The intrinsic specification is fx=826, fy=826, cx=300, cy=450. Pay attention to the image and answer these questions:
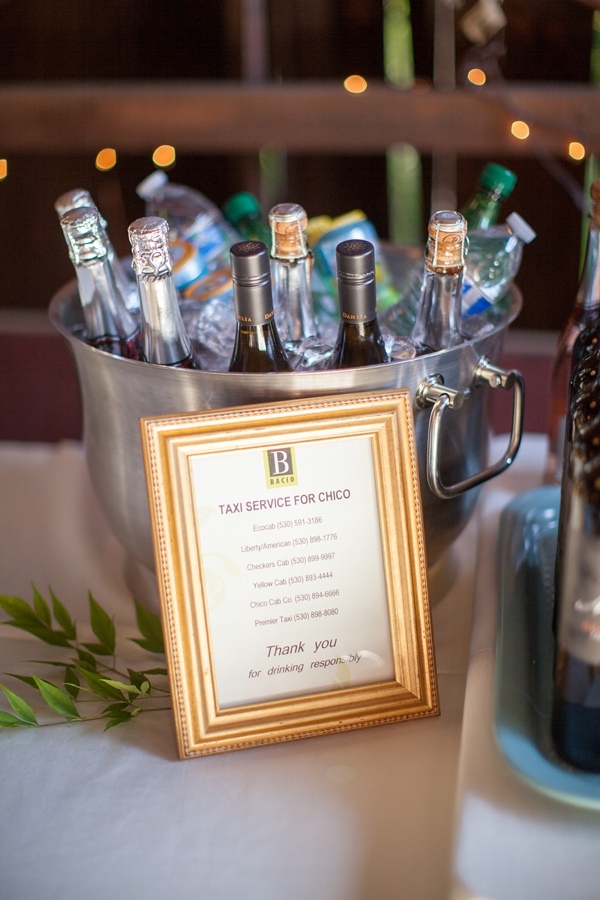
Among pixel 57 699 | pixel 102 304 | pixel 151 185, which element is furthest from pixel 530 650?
pixel 151 185

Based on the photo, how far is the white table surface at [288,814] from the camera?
470 mm

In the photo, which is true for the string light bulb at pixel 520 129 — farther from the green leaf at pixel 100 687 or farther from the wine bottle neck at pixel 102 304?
the green leaf at pixel 100 687

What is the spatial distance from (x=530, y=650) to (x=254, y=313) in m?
0.31

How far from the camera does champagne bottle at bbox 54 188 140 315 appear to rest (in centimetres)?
69

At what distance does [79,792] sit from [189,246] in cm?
50

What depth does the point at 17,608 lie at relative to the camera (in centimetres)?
67

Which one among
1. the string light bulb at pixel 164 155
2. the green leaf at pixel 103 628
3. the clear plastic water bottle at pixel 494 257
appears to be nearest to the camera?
the green leaf at pixel 103 628

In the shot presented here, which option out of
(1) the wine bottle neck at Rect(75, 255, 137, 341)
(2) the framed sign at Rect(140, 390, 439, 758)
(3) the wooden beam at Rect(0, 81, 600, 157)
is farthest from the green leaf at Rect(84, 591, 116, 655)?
(3) the wooden beam at Rect(0, 81, 600, 157)

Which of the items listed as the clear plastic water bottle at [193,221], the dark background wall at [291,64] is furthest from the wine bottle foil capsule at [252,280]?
the dark background wall at [291,64]

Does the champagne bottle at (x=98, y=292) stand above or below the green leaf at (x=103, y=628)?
above

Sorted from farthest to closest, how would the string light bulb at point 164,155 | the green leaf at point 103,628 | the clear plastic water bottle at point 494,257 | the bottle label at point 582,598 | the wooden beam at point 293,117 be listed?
the string light bulb at point 164,155
the wooden beam at point 293,117
the clear plastic water bottle at point 494,257
the green leaf at point 103,628
the bottle label at point 582,598

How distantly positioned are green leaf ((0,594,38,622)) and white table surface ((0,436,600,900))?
4cm

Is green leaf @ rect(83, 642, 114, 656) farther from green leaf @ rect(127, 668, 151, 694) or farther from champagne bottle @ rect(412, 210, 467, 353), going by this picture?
champagne bottle @ rect(412, 210, 467, 353)

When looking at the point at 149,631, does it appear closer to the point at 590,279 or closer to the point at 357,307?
the point at 357,307
